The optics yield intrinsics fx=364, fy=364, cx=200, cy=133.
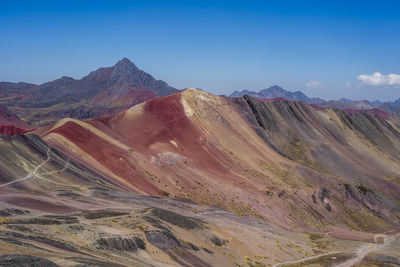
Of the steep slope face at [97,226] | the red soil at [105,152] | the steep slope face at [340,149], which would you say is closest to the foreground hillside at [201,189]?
the steep slope face at [97,226]

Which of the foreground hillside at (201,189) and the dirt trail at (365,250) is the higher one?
the foreground hillside at (201,189)

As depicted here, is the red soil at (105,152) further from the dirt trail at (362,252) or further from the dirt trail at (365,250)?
the dirt trail at (365,250)

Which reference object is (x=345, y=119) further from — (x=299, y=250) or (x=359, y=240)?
(x=299, y=250)

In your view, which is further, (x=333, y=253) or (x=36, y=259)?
(x=333, y=253)

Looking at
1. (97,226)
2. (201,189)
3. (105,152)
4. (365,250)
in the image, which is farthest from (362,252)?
(105,152)

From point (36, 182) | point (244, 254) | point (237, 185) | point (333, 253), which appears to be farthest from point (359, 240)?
point (36, 182)

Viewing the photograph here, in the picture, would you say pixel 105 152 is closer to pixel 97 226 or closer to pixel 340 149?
pixel 97 226
